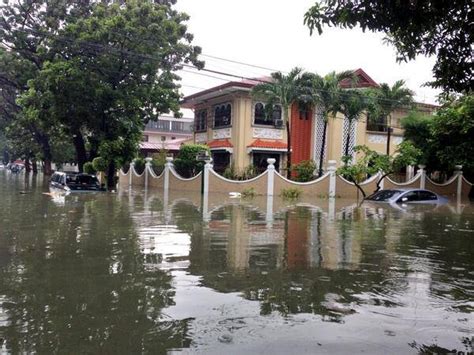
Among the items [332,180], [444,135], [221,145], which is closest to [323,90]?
[332,180]

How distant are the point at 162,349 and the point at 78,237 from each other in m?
7.08

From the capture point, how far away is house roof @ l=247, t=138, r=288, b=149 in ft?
102

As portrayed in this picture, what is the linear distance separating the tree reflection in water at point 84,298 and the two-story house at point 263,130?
21127mm

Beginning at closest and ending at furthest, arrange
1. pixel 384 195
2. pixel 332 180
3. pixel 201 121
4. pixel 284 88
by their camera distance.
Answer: pixel 384 195, pixel 284 88, pixel 332 180, pixel 201 121

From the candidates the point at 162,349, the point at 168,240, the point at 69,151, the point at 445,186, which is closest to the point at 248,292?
the point at 162,349

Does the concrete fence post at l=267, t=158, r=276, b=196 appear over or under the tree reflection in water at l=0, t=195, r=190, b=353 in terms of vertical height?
over

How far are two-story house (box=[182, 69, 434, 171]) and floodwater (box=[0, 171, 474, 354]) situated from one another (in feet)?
60.8

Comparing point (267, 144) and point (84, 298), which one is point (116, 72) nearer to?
point (267, 144)

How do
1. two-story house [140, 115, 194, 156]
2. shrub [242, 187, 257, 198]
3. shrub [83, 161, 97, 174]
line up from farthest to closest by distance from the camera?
two-story house [140, 115, 194, 156], shrub [83, 161, 97, 174], shrub [242, 187, 257, 198]

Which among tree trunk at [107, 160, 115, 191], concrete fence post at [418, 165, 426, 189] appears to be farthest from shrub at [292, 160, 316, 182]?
tree trunk at [107, 160, 115, 191]

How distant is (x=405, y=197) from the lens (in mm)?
22484

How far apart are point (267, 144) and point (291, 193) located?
19.7 ft

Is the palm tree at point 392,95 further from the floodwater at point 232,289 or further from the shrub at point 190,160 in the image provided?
the floodwater at point 232,289

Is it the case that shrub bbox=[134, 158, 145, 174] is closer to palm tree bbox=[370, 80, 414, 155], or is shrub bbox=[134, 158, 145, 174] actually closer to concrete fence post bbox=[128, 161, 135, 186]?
concrete fence post bbox=[128, 161, 135, 186]
